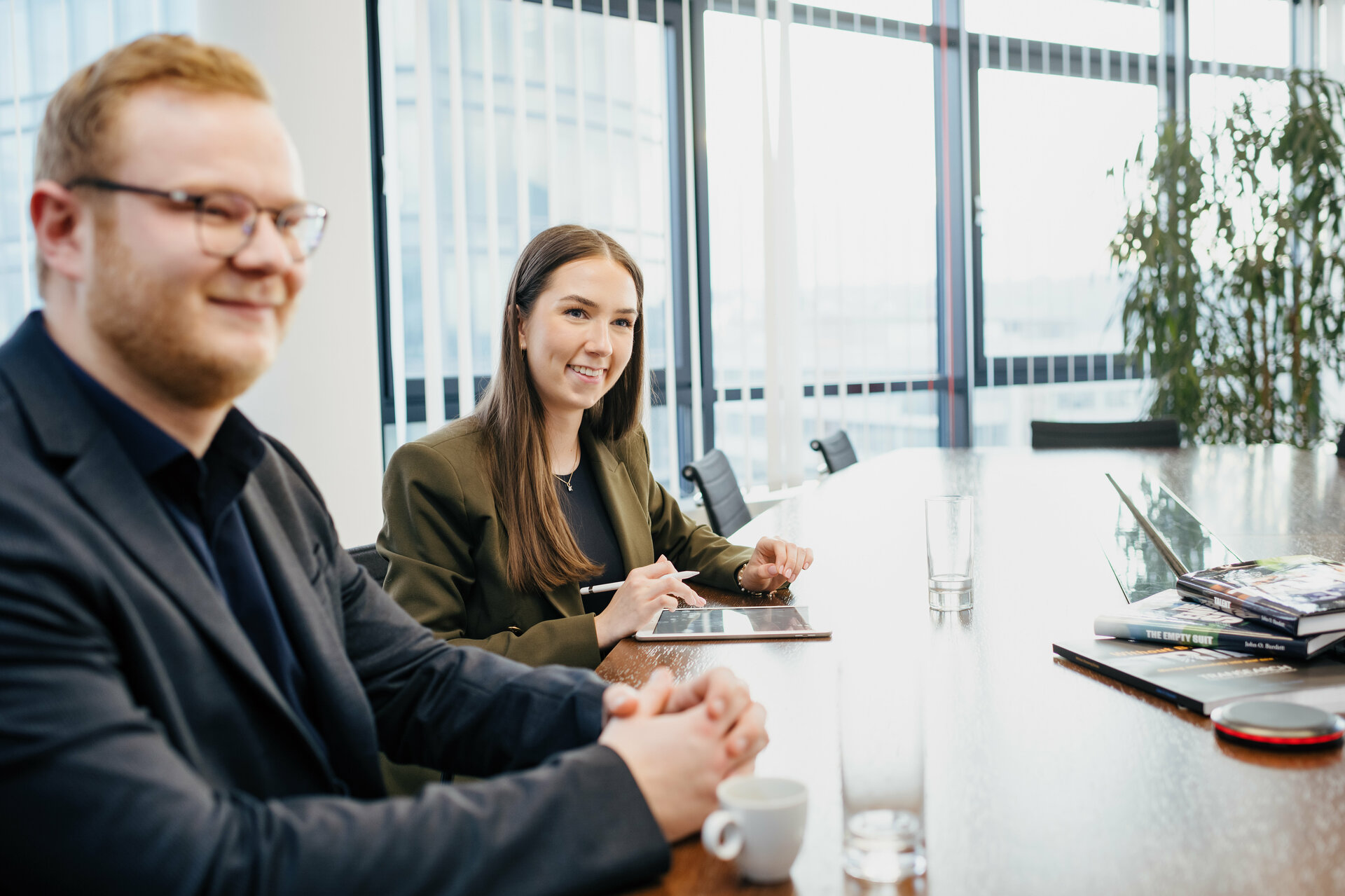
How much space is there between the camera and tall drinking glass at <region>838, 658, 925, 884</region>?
80 cm

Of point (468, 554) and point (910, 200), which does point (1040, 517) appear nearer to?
point (468, 554)

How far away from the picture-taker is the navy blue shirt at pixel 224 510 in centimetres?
85

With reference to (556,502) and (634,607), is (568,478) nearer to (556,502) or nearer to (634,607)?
(556,502)

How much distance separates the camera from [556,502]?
1815 mm

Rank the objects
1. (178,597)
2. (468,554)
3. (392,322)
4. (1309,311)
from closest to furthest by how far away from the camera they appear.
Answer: (178,597) < (468,554) < (392,322) < (1309,311)

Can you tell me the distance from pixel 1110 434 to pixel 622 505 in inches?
117

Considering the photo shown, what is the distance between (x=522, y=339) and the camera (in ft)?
6.44

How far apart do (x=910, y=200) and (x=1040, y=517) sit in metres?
2.92

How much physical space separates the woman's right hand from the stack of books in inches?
21.9

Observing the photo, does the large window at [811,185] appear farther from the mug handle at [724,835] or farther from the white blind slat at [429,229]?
the mug handle at [724,835]

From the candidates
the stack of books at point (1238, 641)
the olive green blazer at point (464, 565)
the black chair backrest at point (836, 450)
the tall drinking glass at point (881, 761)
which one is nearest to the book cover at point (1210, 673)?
the stack of books at point (1238, 641)

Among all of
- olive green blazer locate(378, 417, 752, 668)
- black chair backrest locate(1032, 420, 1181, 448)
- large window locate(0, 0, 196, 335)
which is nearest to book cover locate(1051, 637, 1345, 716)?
olive green blazer locate(378, 417, 752, 668)

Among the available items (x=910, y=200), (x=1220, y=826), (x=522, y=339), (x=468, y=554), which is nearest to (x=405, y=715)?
(x=468, y=554)

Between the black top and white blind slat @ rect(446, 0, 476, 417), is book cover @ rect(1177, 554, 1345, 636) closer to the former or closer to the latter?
the black top
